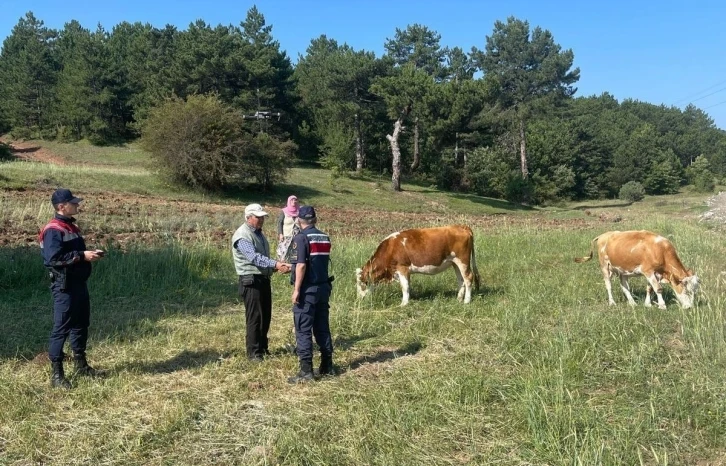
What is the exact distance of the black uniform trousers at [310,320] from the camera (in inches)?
226

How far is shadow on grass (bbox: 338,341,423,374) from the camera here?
6258 millimetres

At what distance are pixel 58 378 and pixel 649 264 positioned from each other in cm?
767

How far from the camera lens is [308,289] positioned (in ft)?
19.0

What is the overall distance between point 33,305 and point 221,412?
18.9ft

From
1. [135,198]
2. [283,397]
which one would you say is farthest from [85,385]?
[135,198]

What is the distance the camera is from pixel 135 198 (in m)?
25.5

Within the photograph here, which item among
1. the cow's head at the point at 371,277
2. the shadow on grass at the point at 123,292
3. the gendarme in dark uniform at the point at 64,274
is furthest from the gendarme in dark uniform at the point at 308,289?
the cow's head at the point at 371,277

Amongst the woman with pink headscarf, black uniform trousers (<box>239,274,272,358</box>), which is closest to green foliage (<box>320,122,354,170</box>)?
the woman with pink headscarf

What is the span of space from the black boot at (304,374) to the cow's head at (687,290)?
5303 millimetres

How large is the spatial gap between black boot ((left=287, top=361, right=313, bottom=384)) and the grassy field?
0.53ft

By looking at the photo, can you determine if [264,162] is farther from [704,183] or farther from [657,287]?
[704,183]

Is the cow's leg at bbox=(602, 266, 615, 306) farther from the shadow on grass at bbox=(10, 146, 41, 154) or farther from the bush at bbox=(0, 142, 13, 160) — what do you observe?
the shadow on grass at bbox=(10, 146, 41, 154)

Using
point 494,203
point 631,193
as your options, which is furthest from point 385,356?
point 631,193

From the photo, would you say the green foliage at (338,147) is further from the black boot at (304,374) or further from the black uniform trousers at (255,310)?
the black boot at (304,374)
